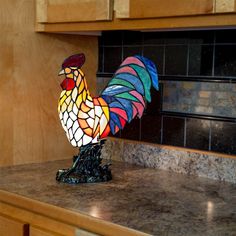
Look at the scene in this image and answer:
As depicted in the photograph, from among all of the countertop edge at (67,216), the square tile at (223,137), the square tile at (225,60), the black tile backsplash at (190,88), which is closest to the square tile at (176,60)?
the black tile backsplash at (190,88)

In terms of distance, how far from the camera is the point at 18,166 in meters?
2.31

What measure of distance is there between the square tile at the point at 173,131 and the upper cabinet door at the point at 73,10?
20.8 inches

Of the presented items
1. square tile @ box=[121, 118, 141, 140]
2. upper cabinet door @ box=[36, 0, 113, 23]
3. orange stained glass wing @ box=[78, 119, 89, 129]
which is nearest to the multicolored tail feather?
orange stained glass wing @ box=[78, 119, 89, 129]

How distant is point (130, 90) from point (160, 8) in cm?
38

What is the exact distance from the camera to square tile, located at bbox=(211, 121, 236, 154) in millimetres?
2070

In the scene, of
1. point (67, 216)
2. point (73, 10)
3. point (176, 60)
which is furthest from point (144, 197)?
point (73, 10)

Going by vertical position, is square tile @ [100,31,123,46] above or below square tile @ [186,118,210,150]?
above

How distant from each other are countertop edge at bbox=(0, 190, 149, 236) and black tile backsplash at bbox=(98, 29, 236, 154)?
0.70 metres

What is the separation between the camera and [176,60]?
225cm

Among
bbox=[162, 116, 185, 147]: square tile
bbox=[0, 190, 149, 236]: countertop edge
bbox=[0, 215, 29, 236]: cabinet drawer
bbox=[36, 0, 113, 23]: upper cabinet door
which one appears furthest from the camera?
bbox=[162, 116, 185, 147]: square tile

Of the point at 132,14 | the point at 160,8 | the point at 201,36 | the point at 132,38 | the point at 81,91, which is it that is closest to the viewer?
the point at 160,8

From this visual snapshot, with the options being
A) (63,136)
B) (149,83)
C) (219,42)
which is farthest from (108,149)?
(219,42)

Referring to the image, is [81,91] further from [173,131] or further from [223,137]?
[223,137]

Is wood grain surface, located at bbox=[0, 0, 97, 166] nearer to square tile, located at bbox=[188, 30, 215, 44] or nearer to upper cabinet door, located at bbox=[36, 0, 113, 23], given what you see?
upper cabinet door, located at bbox=[36, 0, 113, 23]
